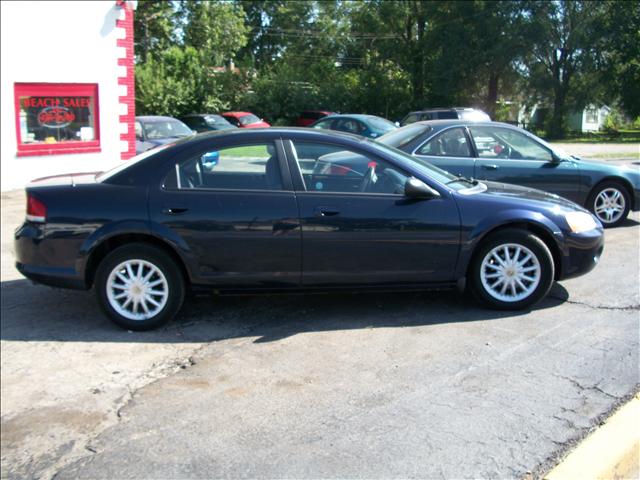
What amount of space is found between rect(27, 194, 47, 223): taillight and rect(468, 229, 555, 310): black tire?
343cm

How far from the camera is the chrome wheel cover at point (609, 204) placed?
30.1ft

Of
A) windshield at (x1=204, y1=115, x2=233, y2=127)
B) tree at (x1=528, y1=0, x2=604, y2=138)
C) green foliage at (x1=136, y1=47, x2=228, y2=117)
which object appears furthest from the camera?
tree at (x1=528, y1=0, x2=604, y2=138)

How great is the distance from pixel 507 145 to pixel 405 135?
4.26ft

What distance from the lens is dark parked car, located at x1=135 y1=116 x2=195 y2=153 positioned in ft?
54.1

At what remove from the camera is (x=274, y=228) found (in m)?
5.38

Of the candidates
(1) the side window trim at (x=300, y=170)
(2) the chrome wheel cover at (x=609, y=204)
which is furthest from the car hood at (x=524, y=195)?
(2) the chrome wheel cover at (x=609, y=204)

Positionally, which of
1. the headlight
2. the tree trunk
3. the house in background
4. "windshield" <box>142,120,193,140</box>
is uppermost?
the tree trunk

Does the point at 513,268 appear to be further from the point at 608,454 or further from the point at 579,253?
the point at 608,454

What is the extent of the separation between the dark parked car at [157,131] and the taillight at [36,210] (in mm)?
10967

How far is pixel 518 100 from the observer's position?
43.2 m

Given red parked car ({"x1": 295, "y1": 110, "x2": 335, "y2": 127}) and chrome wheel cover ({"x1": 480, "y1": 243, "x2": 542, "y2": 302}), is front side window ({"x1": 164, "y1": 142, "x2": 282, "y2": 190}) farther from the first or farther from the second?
red parked car ({"x1": 295, "y1": 110, "x2": 335, "y2": 127})

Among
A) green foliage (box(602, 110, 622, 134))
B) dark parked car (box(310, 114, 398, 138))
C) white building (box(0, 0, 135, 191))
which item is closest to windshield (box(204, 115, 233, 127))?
dark parked car (box(310, 114, 398, 138))

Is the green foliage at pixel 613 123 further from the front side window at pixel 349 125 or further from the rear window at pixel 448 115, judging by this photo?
the front side window at pixel 349 125

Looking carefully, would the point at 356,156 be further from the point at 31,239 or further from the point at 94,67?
the point at 94,67
